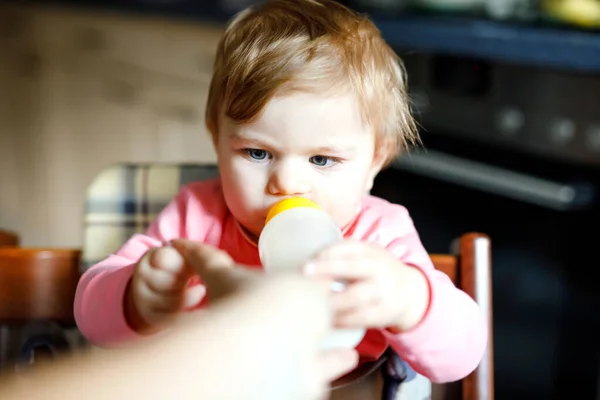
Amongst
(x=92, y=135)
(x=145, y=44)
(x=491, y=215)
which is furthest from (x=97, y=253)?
(x=92, y=135)

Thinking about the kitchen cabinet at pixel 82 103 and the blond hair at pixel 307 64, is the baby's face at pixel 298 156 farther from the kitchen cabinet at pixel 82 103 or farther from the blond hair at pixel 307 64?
the kitchen cabinet at pixel 82 103

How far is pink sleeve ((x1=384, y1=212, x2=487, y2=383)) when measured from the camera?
59cm

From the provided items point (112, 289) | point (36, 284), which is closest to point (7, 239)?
point (36, 284)

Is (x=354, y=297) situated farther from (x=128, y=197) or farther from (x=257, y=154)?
(x=128, y=197)

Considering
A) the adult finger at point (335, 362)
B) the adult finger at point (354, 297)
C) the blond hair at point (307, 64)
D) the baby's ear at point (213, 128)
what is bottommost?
the adult finger at point (354, 297)

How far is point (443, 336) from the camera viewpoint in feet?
1.98

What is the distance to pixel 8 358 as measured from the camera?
0.88 m

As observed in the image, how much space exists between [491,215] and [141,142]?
125 centimetres

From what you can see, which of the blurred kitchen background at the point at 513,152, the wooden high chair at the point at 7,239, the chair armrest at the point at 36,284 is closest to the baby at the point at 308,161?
the chair armrest at the point at 36,284

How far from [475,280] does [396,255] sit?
11 centimetres

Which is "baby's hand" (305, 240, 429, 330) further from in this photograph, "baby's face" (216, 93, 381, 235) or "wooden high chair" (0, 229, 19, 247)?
"wooden high chair" (0, 229, 19, 247)

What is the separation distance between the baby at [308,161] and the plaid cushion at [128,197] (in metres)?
0.18

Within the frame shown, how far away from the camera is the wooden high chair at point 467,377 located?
715 mm

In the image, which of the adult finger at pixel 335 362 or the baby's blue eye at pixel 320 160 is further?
the baby's blue eye at pixel 320 160
